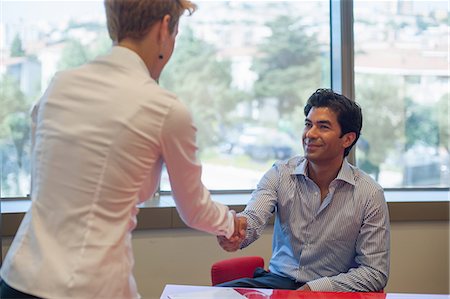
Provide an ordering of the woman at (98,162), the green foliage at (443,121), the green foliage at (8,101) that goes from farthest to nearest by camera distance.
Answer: the green foliage at (443,121)
the green foliage at (8,101)
the woman at (98,162)

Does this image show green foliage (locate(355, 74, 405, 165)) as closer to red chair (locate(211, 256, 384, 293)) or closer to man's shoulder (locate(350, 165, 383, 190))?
man's shoulder (locate(350, 165, 383, 190))

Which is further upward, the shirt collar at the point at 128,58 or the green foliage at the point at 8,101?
the shirt collar at the point at 128,58

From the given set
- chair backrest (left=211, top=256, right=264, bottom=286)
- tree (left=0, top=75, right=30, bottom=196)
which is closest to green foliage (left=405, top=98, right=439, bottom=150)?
chair backrest (left=211, top=256, right=264, bottom=286)

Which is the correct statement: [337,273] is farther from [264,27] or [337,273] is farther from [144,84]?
[264,27]

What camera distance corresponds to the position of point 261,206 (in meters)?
2.56

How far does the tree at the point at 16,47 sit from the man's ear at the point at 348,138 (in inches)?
81.8

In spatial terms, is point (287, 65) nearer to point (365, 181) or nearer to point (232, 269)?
point (365, 181)

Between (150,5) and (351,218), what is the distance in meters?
1.44

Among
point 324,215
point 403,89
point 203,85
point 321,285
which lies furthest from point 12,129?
point 403,89

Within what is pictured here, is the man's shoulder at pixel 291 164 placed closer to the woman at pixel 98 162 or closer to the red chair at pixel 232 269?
the red chair at pixel 232 269

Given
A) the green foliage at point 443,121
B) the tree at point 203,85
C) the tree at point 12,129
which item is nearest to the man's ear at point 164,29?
the tree at point 203,85

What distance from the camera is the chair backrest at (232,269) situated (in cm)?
257

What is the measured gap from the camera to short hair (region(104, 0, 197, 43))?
1.39 m

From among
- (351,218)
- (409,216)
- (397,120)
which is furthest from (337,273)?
(397,120)
